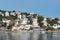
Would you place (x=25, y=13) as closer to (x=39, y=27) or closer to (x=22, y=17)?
(x=22, y=17)

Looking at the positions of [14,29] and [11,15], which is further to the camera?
[11,15]

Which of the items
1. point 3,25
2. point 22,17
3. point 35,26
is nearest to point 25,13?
point 22,17

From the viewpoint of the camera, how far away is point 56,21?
83.0 meters

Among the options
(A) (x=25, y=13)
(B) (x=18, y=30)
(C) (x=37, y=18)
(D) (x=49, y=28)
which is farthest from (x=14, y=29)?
(A) (x=25, y=13)

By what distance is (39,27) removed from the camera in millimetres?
71812

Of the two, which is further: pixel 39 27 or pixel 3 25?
pixel 39 27

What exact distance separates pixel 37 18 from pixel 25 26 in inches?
457

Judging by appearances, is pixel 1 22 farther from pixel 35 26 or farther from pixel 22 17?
pixel 22 17

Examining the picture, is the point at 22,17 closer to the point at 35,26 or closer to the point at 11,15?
the point at 11,15

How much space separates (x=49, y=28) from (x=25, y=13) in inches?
746

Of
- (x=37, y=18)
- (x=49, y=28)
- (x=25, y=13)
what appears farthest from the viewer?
(x=25, y=13)

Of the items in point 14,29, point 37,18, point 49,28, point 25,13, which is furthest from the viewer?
point 25,13

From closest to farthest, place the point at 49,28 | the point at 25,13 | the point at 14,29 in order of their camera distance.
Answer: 1. the point at 14,29
2. the point at 49,28
3. the point at 25,13

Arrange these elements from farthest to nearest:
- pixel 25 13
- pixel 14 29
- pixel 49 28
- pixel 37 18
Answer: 1. pixel 25 13
2. pixel 37 18
3. pixel 49 28
4. pixel 14 29
